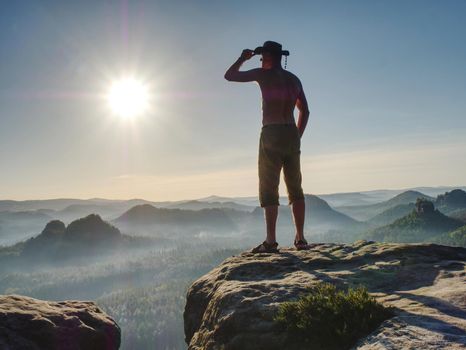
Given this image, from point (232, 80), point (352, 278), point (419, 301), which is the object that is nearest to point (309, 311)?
point (419, 301)

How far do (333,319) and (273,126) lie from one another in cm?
599

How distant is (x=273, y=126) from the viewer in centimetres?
977

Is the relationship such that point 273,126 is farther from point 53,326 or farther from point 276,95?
point 53,326

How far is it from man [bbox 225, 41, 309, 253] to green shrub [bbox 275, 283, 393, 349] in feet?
15.5

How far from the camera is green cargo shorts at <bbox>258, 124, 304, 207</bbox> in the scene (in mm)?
9742

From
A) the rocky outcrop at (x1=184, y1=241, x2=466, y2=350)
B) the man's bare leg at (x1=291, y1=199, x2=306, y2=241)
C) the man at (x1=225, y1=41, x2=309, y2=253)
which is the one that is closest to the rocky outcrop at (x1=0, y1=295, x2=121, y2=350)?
the rocky outcrop at (x1=184, y1=241, x2=466, y2=350)

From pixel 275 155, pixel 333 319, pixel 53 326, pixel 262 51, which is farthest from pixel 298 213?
pixel 53 326

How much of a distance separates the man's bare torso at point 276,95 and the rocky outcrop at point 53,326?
7.13 m

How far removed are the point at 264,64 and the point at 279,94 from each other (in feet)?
3.60

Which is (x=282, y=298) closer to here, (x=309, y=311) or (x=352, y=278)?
(x=309, y=311)

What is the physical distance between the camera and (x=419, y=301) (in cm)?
523

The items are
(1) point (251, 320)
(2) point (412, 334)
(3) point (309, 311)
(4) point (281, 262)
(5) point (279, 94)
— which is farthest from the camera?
(5) point (279, 94)

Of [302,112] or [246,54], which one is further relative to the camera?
Result: [302,112]

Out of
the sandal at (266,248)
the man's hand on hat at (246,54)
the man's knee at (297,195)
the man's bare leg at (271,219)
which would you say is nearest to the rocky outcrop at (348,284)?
the sandal at (266,248)
